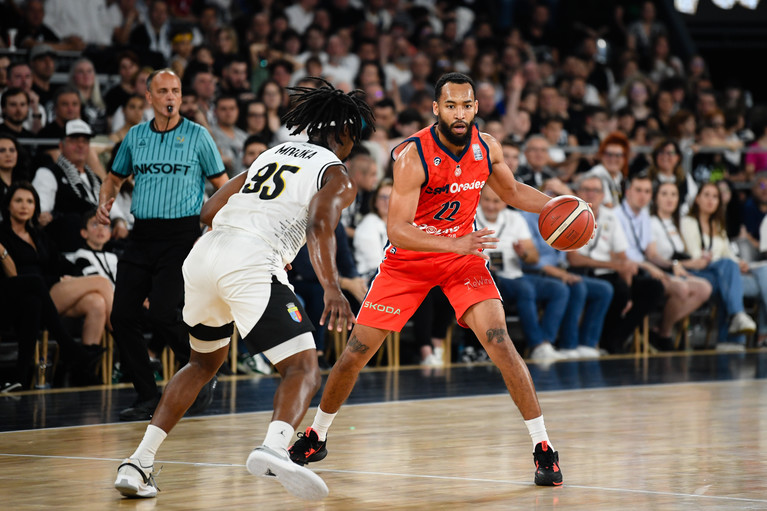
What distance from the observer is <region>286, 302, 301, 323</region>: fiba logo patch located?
4.58 m

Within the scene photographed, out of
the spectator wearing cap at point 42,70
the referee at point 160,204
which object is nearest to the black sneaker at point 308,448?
the referee at point 160,204

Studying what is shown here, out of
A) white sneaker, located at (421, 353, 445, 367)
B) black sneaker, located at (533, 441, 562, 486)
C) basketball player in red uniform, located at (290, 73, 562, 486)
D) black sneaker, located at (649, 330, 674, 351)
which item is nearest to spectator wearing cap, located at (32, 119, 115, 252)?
white sneaker, located at (421, 353, 445, 367)

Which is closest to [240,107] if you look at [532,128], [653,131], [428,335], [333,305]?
[428,335]

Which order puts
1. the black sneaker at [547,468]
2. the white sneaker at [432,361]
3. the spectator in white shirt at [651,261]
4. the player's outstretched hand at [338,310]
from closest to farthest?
the player's outstretched hand at [338,310] → the black sneaker at [547,468] → the white sneaker at [432,361] → the spectator in white shirt at [651,261]

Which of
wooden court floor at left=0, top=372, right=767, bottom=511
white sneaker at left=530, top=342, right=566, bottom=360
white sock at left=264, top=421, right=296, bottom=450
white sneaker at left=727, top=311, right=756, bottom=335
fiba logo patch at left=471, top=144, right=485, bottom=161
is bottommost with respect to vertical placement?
wooden court floor at left=0, top=372, right=767, bottom=511

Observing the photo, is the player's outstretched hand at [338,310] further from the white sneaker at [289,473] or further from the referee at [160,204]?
the referee at [160,204]

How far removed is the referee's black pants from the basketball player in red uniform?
189 centimetres

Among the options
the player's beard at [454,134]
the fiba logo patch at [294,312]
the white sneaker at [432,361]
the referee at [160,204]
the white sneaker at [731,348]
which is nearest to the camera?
the fiba logo patch at [294,312]

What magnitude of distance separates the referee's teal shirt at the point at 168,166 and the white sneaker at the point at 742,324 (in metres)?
7.33

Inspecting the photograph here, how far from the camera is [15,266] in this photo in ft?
28.8

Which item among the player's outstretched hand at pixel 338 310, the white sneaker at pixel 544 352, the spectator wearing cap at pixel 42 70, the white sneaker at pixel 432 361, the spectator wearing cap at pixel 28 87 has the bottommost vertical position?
the white sneaker at pixel 432 361

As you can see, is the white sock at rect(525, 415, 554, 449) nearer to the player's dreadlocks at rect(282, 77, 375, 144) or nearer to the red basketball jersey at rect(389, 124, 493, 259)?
the red basketball jersey at rect(389, 124, 493, 259)

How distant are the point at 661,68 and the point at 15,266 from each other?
38.2 ft

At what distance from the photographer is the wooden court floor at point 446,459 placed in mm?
4602
